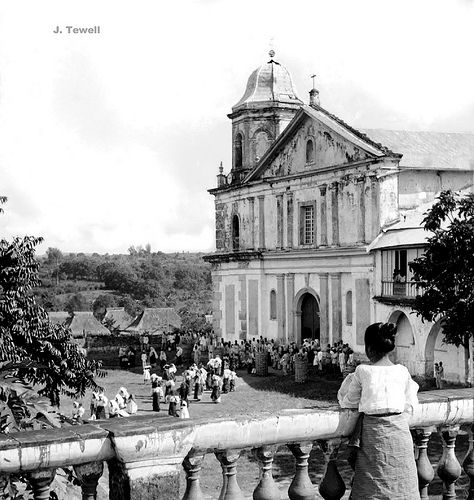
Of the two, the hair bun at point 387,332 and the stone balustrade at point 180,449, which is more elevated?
the hair bun at point 387,332

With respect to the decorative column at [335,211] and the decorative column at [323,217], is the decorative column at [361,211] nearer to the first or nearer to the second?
the decorative column at [335,211]

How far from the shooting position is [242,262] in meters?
36.2

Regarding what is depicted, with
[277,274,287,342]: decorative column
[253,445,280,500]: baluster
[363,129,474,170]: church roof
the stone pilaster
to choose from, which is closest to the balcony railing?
[363,129,474,170]: church roof

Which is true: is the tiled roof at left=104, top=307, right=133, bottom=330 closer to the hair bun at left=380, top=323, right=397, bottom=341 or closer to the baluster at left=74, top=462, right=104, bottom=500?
the hair bun at left=380, top=323, right=397, bottom=341

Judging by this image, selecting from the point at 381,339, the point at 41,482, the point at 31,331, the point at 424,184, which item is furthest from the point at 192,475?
the point at 424,184

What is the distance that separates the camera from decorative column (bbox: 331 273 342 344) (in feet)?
99.2

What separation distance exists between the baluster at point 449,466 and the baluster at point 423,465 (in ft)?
0.44

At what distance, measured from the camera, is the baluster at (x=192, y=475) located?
12.7ft

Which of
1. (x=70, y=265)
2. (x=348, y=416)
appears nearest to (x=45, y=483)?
(x=348, y=416)

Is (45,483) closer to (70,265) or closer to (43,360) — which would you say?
(43,360)

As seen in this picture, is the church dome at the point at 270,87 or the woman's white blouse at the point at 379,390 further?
the church dome at the point at 270,87

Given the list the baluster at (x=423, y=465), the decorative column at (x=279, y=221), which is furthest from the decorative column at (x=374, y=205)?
the baluster at (x=423, y=465)

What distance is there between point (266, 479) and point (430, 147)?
1074 inches

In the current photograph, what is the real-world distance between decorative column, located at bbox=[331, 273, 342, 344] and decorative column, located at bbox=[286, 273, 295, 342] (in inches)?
116
